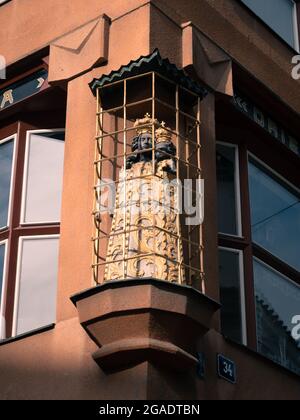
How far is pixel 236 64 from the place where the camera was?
13078mm

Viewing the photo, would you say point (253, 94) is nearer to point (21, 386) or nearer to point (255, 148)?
point (255, 148)

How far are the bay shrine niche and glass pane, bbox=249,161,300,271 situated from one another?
179 cm

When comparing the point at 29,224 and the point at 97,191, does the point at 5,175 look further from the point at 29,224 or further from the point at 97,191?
the point at 97,191

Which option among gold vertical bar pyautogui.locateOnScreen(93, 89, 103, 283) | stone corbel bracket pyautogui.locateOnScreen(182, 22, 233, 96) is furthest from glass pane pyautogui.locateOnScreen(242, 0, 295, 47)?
gold vertical bar pyautogui.locateOnScreen(93, 89, 103, 283)

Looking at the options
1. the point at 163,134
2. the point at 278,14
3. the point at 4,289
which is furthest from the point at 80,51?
the point at 278,14

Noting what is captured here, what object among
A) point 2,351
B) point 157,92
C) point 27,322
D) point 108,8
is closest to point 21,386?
point 2,351

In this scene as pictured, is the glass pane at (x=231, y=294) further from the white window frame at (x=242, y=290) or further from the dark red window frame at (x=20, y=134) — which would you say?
the dark red window frame at (x=20, y=134)

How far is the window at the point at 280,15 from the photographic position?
47.8 feet

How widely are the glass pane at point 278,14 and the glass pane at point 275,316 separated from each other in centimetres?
342

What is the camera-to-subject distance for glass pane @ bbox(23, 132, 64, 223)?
1262 centimetres

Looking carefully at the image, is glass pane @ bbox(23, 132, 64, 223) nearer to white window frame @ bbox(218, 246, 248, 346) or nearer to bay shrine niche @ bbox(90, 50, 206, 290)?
bay shrine niche @ bbox(90, 50, 206, 290)

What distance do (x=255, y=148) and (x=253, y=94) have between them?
2.12 ft

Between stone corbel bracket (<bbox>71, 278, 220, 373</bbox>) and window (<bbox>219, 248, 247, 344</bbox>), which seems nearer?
stone corbel bracket (<bbox>71, 278, 220, 373</bbox>)

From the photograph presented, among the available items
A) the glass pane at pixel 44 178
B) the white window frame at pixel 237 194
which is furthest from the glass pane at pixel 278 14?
the glass pane at pixel 44 178
